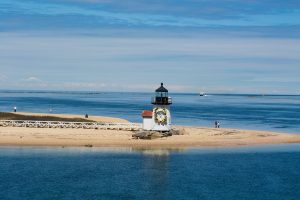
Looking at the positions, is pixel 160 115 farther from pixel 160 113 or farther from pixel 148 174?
pixel 148 174

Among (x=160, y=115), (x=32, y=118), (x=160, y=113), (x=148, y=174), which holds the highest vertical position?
→ (x=32, y=118)

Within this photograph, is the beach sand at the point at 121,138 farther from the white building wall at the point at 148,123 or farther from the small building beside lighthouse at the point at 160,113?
the white building wall at the point at 148,123

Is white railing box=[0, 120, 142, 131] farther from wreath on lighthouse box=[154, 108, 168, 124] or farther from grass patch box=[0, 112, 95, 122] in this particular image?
grass patch box=[0, 112, 95, 122]

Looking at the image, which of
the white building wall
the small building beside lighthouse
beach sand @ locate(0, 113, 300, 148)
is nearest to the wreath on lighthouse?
the small building beside lighthouse

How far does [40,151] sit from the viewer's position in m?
56.3

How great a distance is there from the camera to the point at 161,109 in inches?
2618

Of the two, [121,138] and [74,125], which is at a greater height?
[74,125]

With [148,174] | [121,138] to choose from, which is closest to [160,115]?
[121,138]

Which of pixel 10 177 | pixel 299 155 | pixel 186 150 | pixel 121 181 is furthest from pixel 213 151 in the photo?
pixel 10 177

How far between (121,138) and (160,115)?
5.29 metres

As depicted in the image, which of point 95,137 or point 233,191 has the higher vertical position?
point 95,137

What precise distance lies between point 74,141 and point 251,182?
24950mm

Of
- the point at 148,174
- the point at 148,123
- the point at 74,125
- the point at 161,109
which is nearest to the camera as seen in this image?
the point at 148,174

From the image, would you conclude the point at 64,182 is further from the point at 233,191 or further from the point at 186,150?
the point at 186,150
